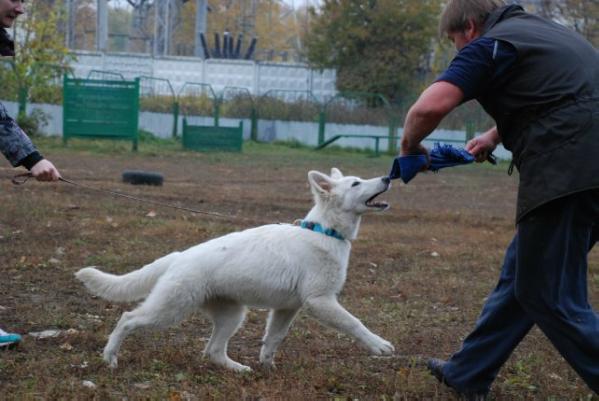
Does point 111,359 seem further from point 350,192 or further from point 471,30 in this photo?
point 471,30

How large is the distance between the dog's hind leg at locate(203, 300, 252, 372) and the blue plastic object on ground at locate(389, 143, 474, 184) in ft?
4.88

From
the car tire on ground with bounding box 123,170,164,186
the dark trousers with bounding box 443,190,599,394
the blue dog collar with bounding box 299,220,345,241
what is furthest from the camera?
the car tire on ground with bounding box 123,170,164,186

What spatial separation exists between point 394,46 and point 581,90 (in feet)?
137

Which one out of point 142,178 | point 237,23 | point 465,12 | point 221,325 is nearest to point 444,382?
point 221,325

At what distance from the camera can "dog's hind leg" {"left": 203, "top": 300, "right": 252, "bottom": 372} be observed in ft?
18.6

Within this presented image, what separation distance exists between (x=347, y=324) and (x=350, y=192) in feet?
3.26

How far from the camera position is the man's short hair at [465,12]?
424 centimetres

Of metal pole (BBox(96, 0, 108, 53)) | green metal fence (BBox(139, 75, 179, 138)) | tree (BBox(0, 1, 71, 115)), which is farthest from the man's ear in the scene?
metal pole (BBox(96, 0, 108, 53))

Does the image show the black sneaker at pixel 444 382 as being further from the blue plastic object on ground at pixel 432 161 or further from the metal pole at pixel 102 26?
the metal pole at pixel 102 26

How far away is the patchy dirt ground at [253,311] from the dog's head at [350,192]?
0.99 metres

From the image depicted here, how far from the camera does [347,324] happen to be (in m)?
5.44

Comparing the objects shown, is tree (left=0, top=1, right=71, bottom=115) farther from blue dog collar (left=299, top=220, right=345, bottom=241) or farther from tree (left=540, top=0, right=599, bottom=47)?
blue dog collar (left=299, top=220, right=345, bottom=241)

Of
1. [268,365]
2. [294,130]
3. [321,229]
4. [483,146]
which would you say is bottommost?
[294,130]

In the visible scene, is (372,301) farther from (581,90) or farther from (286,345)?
(581,90)
